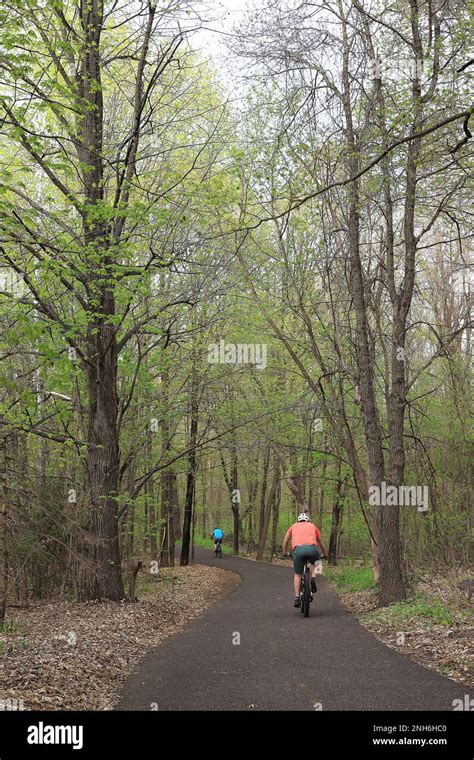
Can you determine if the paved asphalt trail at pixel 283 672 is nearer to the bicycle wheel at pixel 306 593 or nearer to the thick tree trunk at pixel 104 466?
the bicycle wheel at pixel 306 593

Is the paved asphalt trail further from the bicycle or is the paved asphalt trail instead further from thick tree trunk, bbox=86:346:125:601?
thick tree trunk, bbox=86:346:125:601

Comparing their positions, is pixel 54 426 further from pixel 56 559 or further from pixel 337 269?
pixel 337 269

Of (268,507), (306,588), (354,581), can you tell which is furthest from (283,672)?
(268,507)

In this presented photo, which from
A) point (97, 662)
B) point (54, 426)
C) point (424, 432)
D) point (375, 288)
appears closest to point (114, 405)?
point (54, 426)

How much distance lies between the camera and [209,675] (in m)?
7.27

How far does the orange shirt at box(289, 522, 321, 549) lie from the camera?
11938 millimetres

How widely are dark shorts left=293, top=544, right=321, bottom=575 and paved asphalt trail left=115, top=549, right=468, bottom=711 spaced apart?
0.93 meters

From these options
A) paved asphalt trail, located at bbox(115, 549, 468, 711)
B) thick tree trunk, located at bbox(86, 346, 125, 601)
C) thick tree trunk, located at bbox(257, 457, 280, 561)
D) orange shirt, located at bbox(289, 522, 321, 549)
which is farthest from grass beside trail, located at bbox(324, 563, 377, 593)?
thick tree trunk, located at bbox(257, 457, 280, 561)

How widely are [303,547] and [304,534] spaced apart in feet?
1.03

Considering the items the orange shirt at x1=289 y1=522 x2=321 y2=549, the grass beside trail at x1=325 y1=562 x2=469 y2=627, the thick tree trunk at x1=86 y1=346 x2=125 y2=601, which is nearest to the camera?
the grass beside trail at x1=325 y1=562 x2=469 y2=627

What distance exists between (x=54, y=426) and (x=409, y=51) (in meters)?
11.3

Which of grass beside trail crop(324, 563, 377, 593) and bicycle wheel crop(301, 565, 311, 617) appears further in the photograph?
grass beside trail crop(324, 563, 377, 593)

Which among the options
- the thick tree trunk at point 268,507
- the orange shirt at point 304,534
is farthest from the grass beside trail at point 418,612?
the thick tree trunk at point 268,507

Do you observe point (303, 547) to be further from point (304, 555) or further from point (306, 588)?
point (306, 588)
